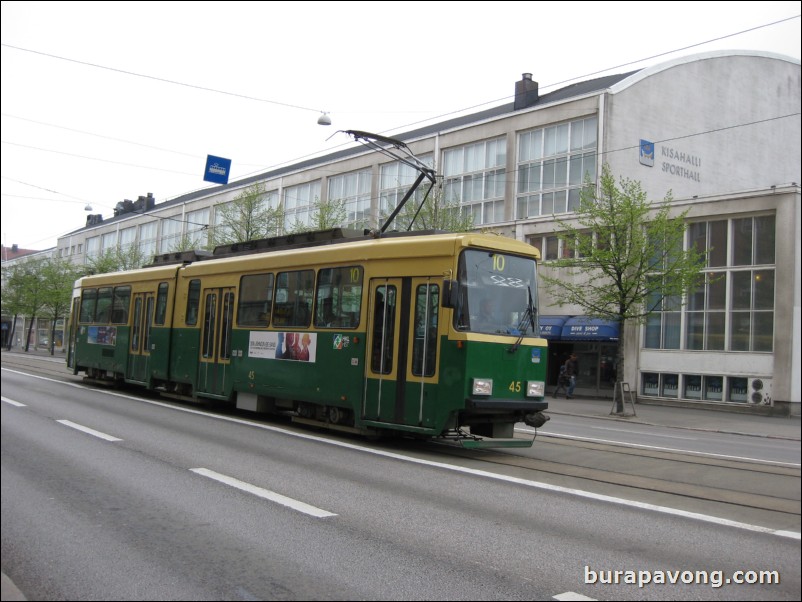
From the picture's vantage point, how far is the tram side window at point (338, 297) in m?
11.8

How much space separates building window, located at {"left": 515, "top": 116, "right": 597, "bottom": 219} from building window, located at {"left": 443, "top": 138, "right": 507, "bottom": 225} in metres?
1.43

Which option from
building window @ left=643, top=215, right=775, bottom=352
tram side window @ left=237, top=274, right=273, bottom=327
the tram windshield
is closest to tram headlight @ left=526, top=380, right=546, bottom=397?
the tram windshield

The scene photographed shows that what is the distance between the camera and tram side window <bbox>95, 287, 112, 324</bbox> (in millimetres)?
21562

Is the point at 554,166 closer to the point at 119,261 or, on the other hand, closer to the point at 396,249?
the point at 396,249

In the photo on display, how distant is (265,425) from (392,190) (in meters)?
34.3

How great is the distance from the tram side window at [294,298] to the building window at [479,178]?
85.2 ft

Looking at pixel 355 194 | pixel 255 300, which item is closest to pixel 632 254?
pixel 255 300

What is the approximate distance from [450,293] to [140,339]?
40.4ft

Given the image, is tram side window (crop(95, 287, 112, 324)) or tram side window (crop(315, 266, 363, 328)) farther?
tram side window (crop(95, 287, 112, 324))

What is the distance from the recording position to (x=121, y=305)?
20.7 meters

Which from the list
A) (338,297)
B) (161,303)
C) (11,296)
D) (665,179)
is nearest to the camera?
(338,297)

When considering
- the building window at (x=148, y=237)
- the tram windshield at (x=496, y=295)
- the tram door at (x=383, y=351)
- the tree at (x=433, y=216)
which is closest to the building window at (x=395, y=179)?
the tree at (x=433, y=216)

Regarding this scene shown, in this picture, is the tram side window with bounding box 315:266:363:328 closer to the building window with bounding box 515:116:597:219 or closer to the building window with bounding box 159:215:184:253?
the building window with bounding box 515:116:597:219

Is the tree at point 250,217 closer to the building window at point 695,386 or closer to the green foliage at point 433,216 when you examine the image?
the green foliage at point 433,216
